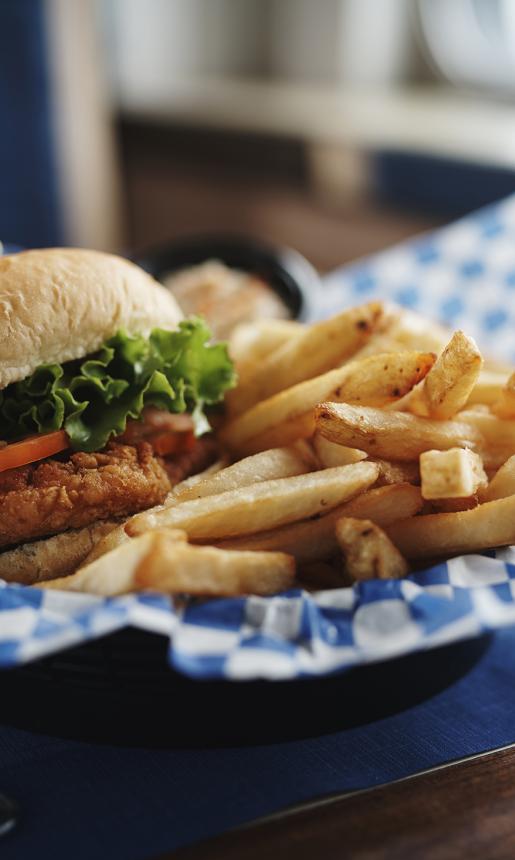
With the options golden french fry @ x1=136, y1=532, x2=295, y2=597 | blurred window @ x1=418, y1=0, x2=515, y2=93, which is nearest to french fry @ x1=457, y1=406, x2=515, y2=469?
golden french fry @ x1=136, y1=532, x2=295, y2=597

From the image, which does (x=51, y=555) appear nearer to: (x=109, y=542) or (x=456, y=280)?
(x=109, y=542)

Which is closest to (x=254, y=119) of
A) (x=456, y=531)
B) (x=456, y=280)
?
(x=456, y=280)

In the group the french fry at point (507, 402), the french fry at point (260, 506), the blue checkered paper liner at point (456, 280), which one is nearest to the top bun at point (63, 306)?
the french fry at point (260, 506)

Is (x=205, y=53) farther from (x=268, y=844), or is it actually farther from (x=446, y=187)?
(x=268, y=844)

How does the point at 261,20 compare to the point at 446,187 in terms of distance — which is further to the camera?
the point at 261,20

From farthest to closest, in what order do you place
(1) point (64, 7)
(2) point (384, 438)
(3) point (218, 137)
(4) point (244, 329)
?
(3) point (218, 137)
(1) point (64, 7)
(4) point (244, 329)
(2) point (384, 438)

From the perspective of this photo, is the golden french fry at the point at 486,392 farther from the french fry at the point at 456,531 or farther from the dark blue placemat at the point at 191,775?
the dark blue placemat at the point at 191,775

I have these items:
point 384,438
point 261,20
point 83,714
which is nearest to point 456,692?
point 384,438

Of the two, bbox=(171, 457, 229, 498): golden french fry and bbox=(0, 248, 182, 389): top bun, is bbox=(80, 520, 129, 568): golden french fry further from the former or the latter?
bbox=(0, 248, 182, 389): top bun
